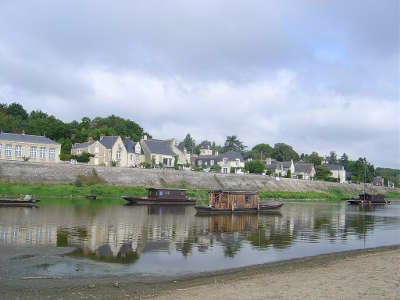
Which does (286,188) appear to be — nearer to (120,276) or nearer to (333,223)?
(333,223)

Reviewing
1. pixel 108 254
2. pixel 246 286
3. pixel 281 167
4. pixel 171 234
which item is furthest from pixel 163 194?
pixel 281 167

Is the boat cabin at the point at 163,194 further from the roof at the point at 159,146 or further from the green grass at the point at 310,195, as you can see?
the roof at the point at 159,146

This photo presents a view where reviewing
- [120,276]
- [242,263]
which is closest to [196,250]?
[242,263]

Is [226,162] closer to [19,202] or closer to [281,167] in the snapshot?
[281,167]

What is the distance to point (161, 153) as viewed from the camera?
130 m

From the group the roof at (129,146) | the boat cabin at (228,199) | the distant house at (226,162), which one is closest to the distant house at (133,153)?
Answer: the roof at (129,146)

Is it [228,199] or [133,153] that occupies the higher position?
[133,153]

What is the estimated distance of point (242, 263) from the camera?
26781 millimetres

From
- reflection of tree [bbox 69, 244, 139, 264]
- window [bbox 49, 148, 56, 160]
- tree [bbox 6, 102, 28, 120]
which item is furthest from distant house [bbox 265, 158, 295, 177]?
reflection of tree [bbox 69, 244, 139, 264]

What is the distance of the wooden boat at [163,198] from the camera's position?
7338cm

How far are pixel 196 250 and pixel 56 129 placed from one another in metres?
94.0

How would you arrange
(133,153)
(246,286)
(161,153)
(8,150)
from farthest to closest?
(161,153)
(133,153)
(8,150)
(246,286)

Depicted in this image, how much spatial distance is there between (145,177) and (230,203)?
35.9 metres

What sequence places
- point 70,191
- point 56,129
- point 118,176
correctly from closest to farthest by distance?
1. point 70,191
2. point 118,176
3. point 56,129
